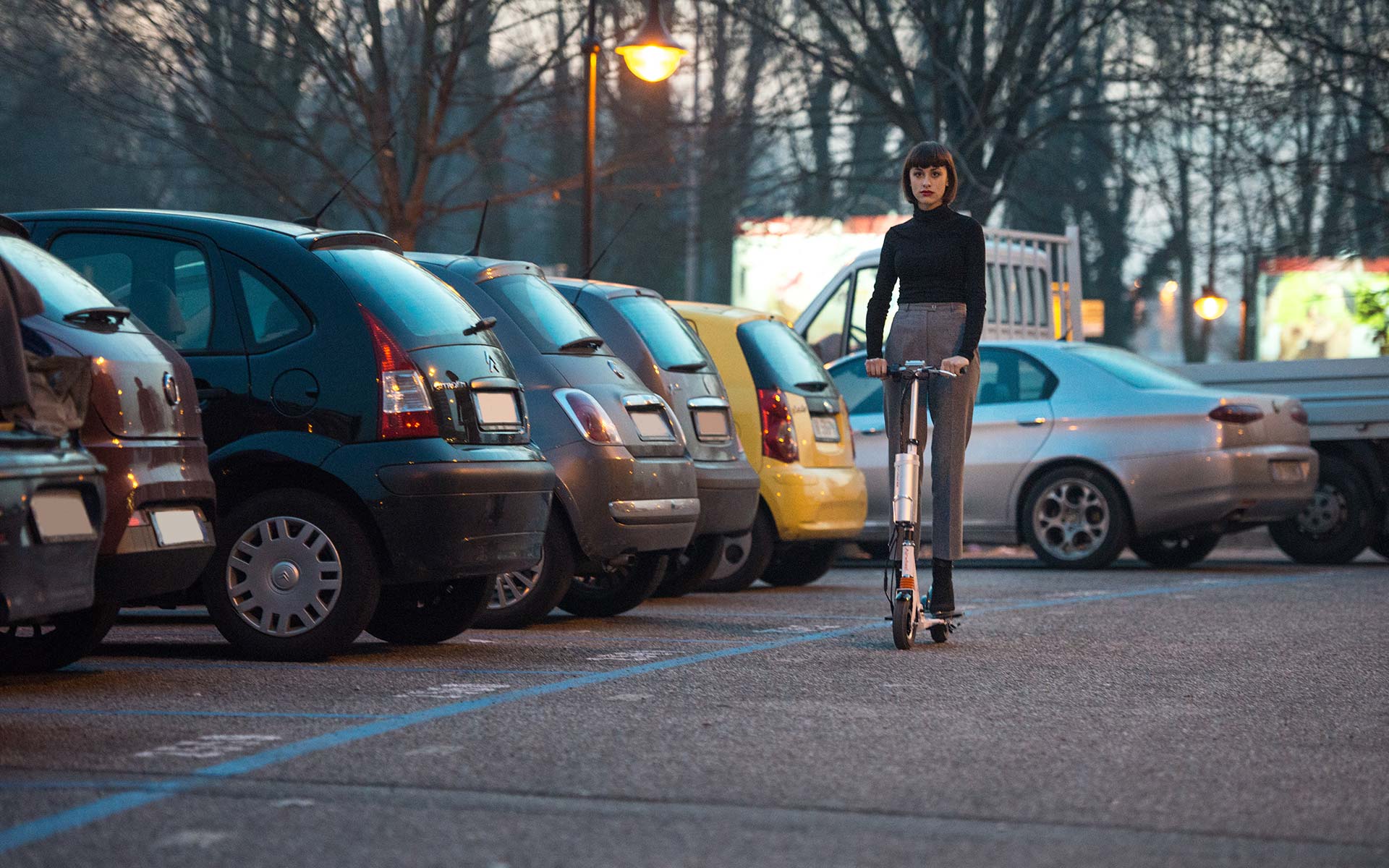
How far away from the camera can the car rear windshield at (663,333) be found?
32.5ft

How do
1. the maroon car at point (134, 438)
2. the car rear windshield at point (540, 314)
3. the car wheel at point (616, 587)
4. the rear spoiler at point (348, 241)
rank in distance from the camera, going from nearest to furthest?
Answer: the maroon car at point (134, 438), the rear spoiler at point (348, 241), the car rear windshield at point (540, 314), the car wheel at point (616, 587)

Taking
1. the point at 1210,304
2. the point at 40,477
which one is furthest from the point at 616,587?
the point at 1210,304

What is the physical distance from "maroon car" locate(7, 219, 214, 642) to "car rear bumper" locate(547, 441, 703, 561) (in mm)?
2202

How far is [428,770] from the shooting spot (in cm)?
489

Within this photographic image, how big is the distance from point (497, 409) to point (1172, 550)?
8326 mm

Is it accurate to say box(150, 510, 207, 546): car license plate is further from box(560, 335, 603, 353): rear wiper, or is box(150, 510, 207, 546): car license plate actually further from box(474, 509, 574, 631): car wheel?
box(560, 335, 603, 353): rear wiper

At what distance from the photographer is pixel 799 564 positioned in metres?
12.2

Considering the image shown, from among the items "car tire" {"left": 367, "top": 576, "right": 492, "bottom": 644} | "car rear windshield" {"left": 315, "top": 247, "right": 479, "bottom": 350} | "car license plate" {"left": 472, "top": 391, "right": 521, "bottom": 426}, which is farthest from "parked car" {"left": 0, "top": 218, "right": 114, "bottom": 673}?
"car tire" {"left": 367, "top": 576, "right": 492, "bottom": 644}

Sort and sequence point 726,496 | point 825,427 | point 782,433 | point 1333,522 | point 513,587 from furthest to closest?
1. point 1333,522
2. point 825,427
3. point 782,433
4. point 726,496
5. point 513,587

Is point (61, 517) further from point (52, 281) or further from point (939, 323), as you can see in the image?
point (939, 323)

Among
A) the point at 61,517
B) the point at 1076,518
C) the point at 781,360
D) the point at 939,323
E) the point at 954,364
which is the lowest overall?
the point at 1076,518

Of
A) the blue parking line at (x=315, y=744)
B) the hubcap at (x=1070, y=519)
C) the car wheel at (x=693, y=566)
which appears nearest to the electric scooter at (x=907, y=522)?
→ the blue parking line at (x=315, y=744)

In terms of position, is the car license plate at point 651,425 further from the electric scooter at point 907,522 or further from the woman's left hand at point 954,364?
the woman's left hand at point 954,364

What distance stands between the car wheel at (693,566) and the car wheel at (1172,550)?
196 inches
